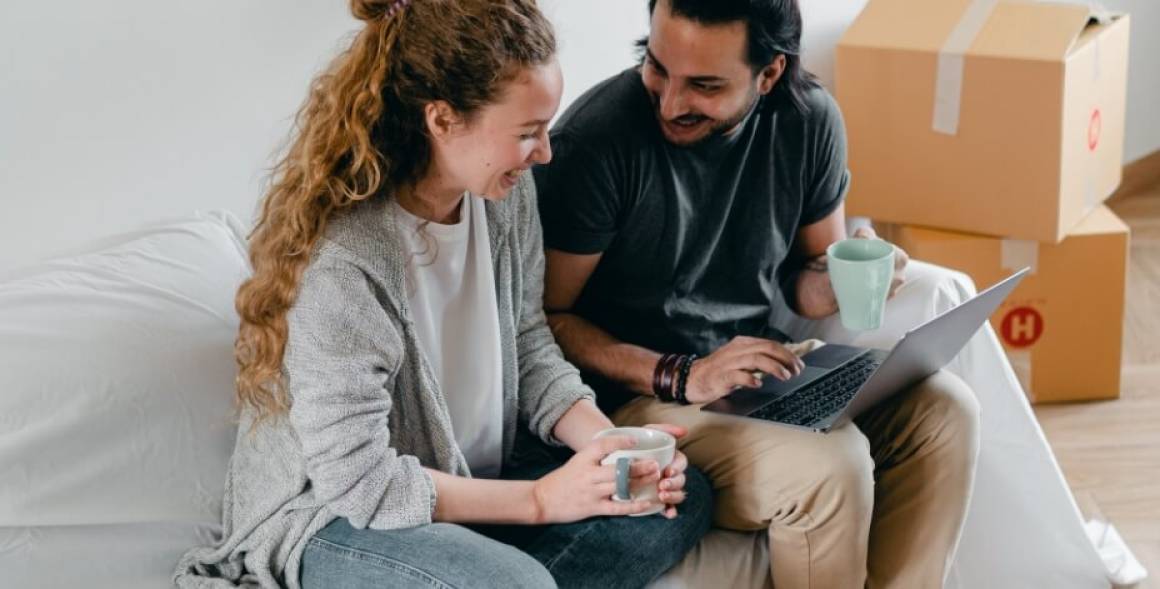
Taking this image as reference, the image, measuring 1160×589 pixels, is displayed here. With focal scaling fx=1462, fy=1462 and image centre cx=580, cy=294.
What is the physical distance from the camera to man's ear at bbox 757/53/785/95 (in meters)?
1.96

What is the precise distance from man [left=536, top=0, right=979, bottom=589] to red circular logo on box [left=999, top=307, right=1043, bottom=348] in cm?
88

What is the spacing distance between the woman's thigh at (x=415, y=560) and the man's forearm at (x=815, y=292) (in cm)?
71

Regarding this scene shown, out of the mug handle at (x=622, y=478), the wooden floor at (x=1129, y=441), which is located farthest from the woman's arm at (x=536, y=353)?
the wooden floor at (x=1129, y=441)

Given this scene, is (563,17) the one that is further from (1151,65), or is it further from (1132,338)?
(1151,65)

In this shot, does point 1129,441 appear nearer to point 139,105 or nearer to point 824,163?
point 824,163

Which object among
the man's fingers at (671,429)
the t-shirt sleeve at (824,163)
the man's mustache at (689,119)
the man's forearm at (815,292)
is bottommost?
the man's fingers at (671,429)

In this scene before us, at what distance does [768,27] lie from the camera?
1916 mm

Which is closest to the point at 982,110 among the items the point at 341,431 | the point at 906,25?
the point at 906,25

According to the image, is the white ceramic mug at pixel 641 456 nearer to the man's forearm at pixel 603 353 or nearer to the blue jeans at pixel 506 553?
the blue jeans at pixel 506 553

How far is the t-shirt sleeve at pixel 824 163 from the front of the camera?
2.05 meters

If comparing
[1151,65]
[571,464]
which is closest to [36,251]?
[571,464]

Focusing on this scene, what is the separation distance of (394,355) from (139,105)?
1.94ft

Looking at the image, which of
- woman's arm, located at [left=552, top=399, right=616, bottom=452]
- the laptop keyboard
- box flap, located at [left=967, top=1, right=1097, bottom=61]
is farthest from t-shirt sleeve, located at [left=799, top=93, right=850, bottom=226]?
box flap, located at [left=967, top=1, right=1097, bottom=61]

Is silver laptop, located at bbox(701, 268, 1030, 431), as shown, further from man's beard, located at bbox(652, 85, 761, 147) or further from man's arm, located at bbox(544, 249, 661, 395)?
man's beard, located at bbox(652, 85, 761, 147)
